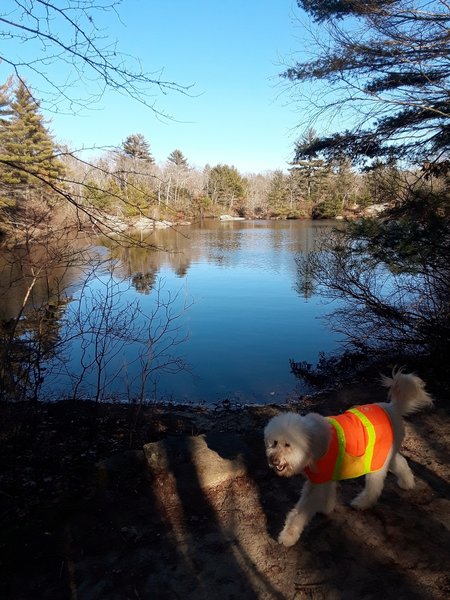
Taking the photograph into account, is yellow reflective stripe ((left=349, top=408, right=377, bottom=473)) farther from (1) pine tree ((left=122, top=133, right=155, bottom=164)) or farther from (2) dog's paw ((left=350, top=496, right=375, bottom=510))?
(1) pine tree ((left=122, top=133, right=155, bottom=164))

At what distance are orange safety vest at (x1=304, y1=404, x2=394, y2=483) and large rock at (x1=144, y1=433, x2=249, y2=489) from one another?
1130mm

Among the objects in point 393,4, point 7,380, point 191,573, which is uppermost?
point 393,4

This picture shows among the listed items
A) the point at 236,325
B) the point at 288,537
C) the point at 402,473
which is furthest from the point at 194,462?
the point at 236,325

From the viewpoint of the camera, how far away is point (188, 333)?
11.5 m

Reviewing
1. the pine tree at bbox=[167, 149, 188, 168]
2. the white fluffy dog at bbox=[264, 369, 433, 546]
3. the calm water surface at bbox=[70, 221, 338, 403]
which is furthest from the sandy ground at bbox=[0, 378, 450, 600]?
the pine tree at bbox=[167, 149, 188, 168]

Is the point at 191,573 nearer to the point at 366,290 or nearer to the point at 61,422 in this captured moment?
the point at 61,422

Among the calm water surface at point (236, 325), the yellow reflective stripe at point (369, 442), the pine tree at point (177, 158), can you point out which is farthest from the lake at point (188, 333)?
the pine tree at point (177, 158)

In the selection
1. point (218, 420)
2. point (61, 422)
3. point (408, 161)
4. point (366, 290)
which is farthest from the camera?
point (366, 290)

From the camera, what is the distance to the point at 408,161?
26.0 ft

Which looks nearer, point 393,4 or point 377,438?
point 377,438

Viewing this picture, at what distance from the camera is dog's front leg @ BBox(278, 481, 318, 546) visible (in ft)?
10.1

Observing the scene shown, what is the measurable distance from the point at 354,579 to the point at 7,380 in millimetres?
4152

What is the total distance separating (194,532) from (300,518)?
2.84 feet

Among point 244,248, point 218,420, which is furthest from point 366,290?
point 244,248
